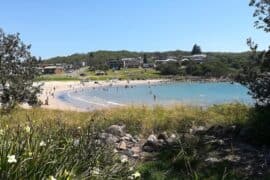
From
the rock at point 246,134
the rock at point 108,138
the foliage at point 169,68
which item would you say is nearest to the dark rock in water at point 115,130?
the rock at point 108,138

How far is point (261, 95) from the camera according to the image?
41.6ft

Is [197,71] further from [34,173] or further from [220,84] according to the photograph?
[34,173]

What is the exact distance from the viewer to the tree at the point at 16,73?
24.7 m

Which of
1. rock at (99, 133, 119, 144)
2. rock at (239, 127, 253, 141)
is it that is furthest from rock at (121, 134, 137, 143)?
rock at (239, 127, 253, 141)

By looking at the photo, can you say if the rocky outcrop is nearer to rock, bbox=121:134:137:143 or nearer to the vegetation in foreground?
rock, bbox=121:134:137:143

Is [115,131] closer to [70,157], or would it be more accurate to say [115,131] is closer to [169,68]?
[70,157]

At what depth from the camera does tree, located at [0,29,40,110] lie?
24.7 m

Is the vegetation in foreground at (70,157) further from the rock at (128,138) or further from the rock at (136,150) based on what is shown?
the rock at (128,138)

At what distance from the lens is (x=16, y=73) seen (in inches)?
1007

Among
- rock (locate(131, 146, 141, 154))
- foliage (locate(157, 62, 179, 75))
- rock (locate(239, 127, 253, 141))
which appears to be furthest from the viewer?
foliage (locate(157, 62, 179, 75))

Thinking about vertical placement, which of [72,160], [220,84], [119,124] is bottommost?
[220,84]

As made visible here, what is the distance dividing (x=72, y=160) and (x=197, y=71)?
155645 millimetres

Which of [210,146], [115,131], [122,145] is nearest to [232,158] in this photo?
[210,146]

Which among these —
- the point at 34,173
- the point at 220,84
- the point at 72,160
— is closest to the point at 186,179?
the point at 72,160
